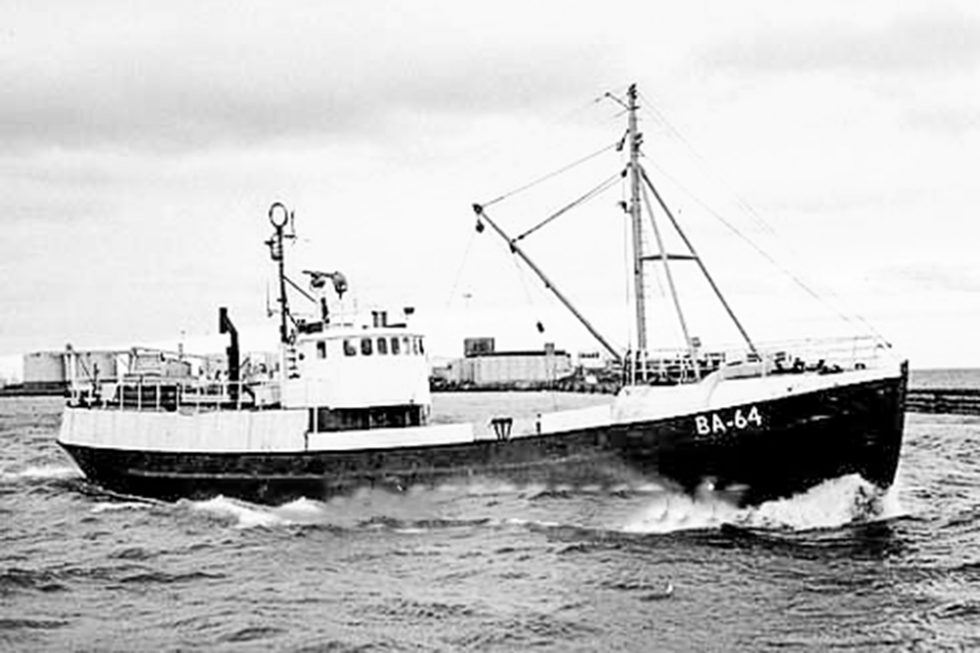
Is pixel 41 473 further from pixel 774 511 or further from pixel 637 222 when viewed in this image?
pixel 774 511

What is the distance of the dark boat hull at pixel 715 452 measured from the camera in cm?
2844

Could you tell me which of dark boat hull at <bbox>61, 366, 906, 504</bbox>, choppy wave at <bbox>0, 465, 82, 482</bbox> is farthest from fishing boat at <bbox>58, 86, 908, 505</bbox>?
choppy wave at <bbox>0, 465, 82, 482</bbox>

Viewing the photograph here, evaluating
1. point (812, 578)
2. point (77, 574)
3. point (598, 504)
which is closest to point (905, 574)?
point (812, 578)

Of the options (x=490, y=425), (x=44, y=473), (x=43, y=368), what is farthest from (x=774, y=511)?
(x=43, y=368)

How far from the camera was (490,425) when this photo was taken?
3128 centimetres

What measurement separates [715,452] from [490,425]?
5.75 metres

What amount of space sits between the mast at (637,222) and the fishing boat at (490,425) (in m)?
0.05

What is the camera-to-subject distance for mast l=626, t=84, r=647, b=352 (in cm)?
3042

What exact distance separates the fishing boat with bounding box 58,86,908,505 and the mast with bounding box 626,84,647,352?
0.05 metres

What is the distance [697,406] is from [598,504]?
10.8 feet

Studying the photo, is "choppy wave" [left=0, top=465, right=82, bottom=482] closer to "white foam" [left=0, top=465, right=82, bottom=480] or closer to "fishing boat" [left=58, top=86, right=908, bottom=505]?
"white foam" [left=0, top=465, right=82, bottom=480]

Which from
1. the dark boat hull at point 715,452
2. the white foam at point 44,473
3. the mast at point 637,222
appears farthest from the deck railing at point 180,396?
the mast at point 637,222

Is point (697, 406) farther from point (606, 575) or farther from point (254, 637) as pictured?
point (254, 637)

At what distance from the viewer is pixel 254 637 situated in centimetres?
1952
